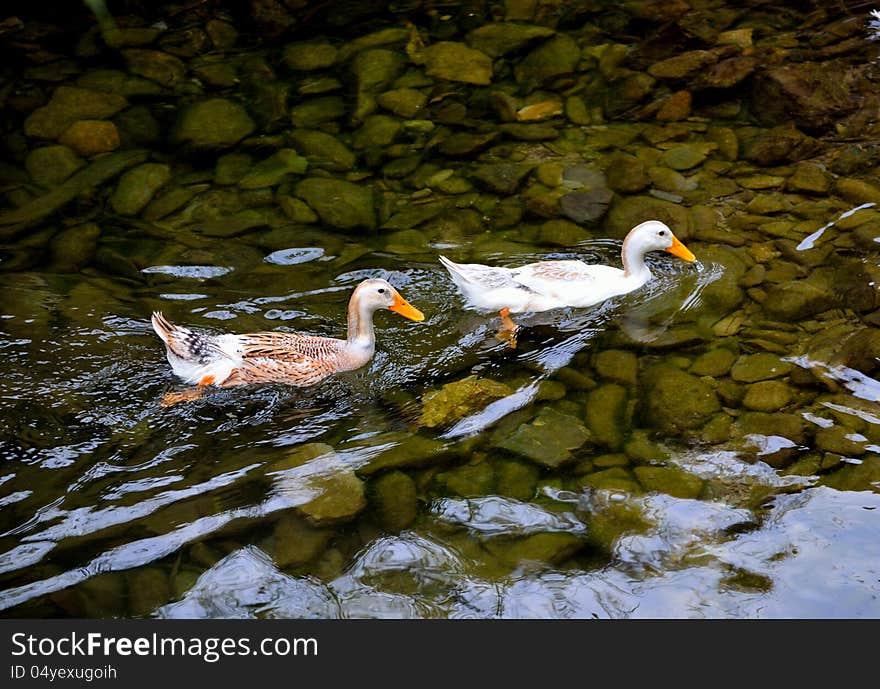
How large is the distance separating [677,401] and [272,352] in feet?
8.67

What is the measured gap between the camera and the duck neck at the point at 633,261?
22.8 feet

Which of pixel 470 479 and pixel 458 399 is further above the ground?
pixel 458 399

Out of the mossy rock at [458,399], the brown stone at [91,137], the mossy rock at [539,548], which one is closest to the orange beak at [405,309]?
the mossy rock at [458,399]

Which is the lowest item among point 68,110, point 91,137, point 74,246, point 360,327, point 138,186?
point 360,327

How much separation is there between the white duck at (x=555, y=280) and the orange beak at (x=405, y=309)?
419 millimetres

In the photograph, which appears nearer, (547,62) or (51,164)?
(51,164)

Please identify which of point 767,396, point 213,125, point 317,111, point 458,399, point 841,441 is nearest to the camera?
point 841,441

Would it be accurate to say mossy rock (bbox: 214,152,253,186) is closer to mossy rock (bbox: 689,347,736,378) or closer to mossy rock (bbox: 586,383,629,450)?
mossy rock (bbox: 586,383,629,450)

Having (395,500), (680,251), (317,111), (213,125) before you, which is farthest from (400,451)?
(317,111)

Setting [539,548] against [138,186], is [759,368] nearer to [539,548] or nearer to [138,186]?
[539,548]

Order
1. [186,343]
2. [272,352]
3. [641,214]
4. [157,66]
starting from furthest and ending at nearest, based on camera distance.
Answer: [157,66]
[641,214]
[272,352]
[186,343]

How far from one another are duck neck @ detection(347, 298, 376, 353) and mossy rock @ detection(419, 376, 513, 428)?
2.17ft

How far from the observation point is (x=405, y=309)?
6.52 meters

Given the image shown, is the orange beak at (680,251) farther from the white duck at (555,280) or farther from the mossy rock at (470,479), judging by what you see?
the mossy rock at (470,479)
